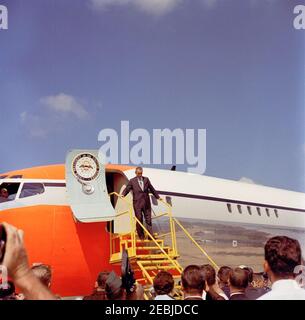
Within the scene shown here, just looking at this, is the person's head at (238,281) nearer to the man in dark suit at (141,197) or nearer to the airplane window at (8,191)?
the man in dark suit at (141,197)

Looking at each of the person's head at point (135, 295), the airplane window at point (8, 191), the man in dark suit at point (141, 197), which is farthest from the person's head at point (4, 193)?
the person's head at point (135, 295)

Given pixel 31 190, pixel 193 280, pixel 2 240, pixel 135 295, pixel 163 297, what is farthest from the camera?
pixel 31 190

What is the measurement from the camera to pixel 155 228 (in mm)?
8531

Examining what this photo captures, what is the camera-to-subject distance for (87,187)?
25.4 ft

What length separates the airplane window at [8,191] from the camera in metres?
8.13

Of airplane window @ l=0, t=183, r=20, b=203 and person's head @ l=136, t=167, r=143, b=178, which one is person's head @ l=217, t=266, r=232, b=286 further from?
airplane window @ l=0, t=183, r=20, b=203

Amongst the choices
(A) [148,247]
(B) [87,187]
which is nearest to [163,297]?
(A) [148,247]

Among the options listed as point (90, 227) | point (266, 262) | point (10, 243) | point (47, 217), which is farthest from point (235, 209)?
point (10, 243)

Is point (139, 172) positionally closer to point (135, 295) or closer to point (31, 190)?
point (31, 190)

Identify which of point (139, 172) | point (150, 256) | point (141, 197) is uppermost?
point (139, 172)

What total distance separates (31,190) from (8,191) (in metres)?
0.40

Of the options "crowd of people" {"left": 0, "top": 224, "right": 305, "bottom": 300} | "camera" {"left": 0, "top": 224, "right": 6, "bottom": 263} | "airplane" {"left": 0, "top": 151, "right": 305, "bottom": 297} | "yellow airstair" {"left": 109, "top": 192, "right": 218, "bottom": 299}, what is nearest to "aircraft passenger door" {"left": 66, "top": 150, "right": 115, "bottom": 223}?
"airplane" {"left": 0, "top": 151, "right": 305, "bottom": 297}
